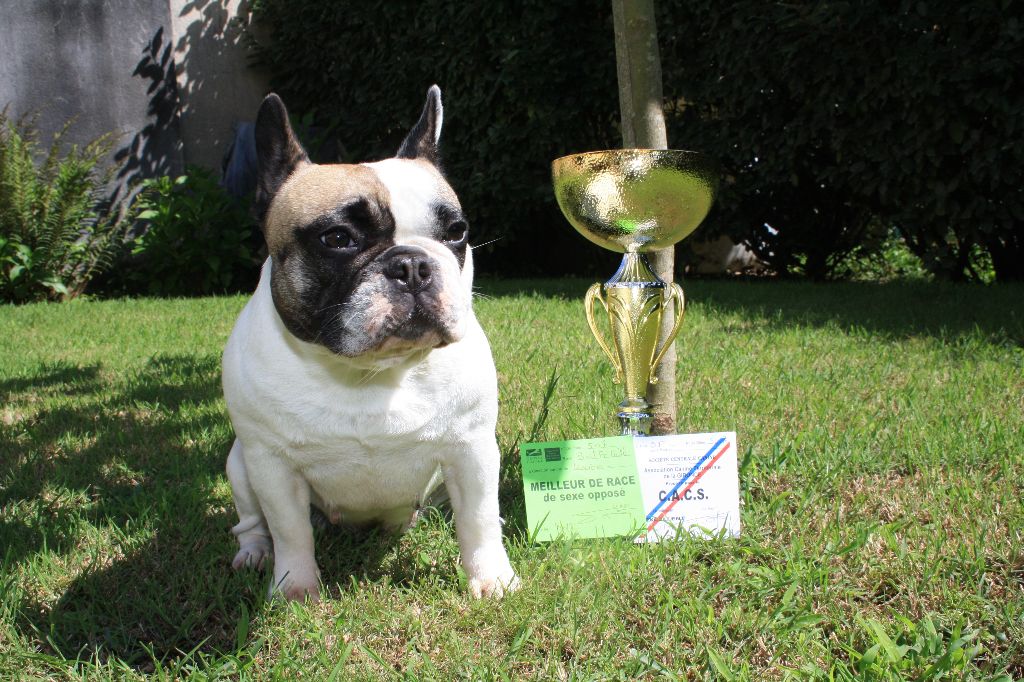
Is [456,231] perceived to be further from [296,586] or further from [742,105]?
[742,105]

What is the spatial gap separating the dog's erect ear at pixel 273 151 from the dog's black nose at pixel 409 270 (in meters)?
0.43

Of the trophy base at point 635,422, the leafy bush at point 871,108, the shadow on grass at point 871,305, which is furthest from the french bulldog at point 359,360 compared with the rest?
the leafy bush at point 871,108

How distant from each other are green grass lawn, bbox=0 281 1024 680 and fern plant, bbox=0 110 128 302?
13.0 ft

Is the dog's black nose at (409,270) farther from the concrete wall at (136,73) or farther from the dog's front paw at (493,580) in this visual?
the concrete wall at (136,73)

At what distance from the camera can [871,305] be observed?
17.2 ft

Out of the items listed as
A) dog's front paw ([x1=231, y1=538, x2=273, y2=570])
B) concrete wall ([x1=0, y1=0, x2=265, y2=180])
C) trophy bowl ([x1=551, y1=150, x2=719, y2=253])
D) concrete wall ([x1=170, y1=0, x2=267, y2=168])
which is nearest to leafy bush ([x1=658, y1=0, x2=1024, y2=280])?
trophy bowl ([x1=551, y1=150, x2=719, y2=253])

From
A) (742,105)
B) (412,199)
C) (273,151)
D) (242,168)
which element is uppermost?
(273,151)

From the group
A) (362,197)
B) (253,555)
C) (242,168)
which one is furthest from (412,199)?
(242,168)

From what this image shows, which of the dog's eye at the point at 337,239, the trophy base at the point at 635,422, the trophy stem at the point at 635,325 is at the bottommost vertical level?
the trophy base at the point at 635,422

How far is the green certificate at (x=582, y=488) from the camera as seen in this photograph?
7.11 feet

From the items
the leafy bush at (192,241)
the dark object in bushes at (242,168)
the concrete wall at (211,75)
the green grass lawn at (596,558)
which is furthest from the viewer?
the concrete wall at (211,75)

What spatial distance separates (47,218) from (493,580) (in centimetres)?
682

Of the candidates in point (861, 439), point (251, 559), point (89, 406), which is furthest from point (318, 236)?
point (89, 406)

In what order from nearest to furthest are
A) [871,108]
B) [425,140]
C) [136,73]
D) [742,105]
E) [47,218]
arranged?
[425,140]
[871,108]
[742,105]
[47,218]
[136,73]
